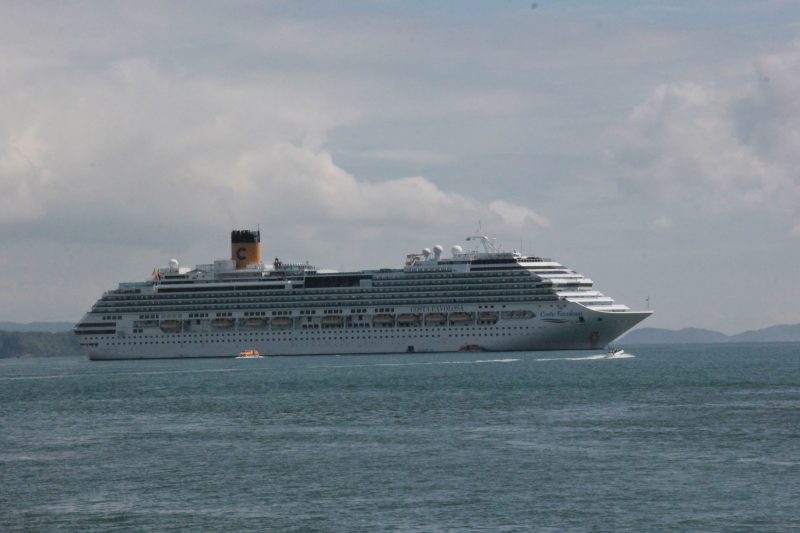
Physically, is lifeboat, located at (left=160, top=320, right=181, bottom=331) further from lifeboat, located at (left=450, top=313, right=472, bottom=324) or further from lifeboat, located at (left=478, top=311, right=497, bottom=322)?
Answer: lifeboat, located at (left=478, top=311, right=497, bottom=322)

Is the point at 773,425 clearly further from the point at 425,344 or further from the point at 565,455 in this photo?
the point at 425,344

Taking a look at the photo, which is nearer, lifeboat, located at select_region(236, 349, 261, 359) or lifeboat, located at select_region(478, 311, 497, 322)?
lifeboat, located at select_region(478, 311, 497, 322)

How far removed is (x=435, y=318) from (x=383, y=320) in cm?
656

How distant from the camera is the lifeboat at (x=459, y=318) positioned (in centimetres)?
14212

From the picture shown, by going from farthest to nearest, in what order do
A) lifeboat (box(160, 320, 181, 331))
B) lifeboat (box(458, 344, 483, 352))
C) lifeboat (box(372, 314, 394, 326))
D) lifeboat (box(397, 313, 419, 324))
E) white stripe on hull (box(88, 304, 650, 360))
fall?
lifeboat (box(160, 320, 181, 331))
lifeboat (box(372, 314, 394, 326))
lifeboat (box(397, 313, 419, 324))
lifeboat (box(458, 344, 483, 352))
white stripe on hull (box(88, 304, 650, 360))

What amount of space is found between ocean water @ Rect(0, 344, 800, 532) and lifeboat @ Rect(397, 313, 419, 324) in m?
54.4

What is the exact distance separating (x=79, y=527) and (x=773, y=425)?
110ft

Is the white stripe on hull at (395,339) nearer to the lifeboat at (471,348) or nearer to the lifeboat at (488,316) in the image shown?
the lifeboat at (471,348)

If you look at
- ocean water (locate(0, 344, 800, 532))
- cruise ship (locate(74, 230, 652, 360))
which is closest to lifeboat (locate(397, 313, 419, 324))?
cruise ship (locate(74, 230, 652, 360))

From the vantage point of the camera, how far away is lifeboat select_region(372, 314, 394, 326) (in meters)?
146

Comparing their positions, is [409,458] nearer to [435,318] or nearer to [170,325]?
[435,318]

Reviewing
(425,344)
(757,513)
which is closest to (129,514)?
(757,513)

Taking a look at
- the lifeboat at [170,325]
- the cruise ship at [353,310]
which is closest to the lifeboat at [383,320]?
the cruise ship at [353,310]

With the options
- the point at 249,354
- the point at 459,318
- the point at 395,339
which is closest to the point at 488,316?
the point at 459,318
